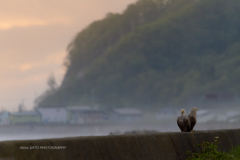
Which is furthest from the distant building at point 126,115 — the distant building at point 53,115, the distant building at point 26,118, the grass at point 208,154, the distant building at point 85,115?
the grass at point 208,154

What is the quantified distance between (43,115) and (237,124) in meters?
76.2

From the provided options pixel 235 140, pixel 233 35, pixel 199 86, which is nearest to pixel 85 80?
pixel 199 86

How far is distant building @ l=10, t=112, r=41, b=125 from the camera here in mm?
189688

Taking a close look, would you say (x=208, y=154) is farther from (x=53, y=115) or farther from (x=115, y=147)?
(x=53, y=115)

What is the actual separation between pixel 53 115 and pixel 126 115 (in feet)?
103

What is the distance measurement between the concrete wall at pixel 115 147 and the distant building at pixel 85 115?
180959 mm

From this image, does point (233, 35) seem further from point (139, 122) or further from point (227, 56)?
point (139, 122)

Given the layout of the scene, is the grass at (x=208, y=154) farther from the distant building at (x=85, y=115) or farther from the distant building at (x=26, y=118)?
the distant building at (x=26, y=118)

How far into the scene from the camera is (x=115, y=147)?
599 cm

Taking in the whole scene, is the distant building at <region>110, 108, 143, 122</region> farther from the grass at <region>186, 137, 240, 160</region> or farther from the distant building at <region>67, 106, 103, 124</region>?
the grass at <region>186, 137, 240, 160</region>

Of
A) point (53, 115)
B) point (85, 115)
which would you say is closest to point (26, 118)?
point (53, 115)

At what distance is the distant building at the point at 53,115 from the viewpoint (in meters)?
191

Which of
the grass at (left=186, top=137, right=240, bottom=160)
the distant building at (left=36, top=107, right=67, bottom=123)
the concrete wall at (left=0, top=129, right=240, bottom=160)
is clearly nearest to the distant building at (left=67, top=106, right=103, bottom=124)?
the distant building at (left=36, top=107, right=67, bottom=123)

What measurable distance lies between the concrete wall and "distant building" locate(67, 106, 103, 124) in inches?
7124
